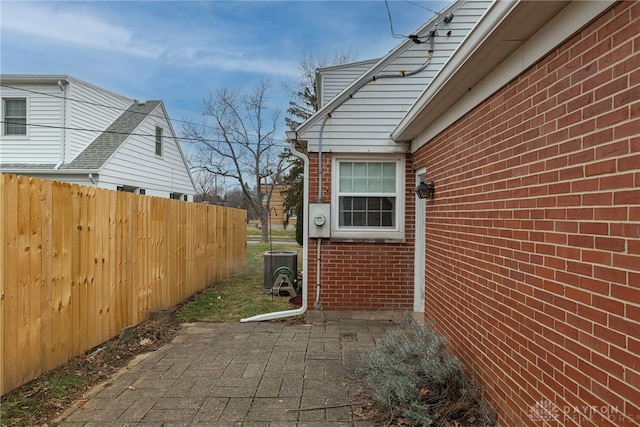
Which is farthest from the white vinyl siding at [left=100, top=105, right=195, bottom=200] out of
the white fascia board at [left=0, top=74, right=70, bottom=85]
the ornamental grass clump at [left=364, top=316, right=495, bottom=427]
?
the ornamental grass clump at [left=364, top=316, right=495, bottom=427]

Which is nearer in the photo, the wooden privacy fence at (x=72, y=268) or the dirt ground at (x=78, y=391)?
the dirt ground at (x=78, y=391)

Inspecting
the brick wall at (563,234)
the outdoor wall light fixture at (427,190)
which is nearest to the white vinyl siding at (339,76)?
the outdoor wall light fixture at (427,190)

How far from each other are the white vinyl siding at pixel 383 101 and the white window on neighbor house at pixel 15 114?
35.8 ft

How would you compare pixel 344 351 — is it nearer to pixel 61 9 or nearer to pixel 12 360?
pixel 12 360

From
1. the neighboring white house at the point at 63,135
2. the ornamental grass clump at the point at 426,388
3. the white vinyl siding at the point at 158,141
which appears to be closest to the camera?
the ornamental grass clump at the point at 426,388

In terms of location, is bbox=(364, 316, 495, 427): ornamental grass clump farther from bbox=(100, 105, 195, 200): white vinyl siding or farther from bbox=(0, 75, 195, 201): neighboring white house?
bbox=(100, 105, 195, 200): white vinyl siding

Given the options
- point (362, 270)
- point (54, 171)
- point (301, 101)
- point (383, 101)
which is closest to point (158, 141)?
point (54, 171)

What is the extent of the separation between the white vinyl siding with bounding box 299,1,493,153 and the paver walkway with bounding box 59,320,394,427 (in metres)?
2.97

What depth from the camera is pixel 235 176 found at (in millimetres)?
22453

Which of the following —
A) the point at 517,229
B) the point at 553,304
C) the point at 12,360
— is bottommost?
the point at 12,360

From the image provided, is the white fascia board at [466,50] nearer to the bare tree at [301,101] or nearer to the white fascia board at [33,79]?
the white fascia board at [33,79]

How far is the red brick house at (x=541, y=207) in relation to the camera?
1.69 meters

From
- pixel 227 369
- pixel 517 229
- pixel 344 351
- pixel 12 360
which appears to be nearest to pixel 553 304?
pixel 517 229

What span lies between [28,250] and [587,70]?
174 inches
